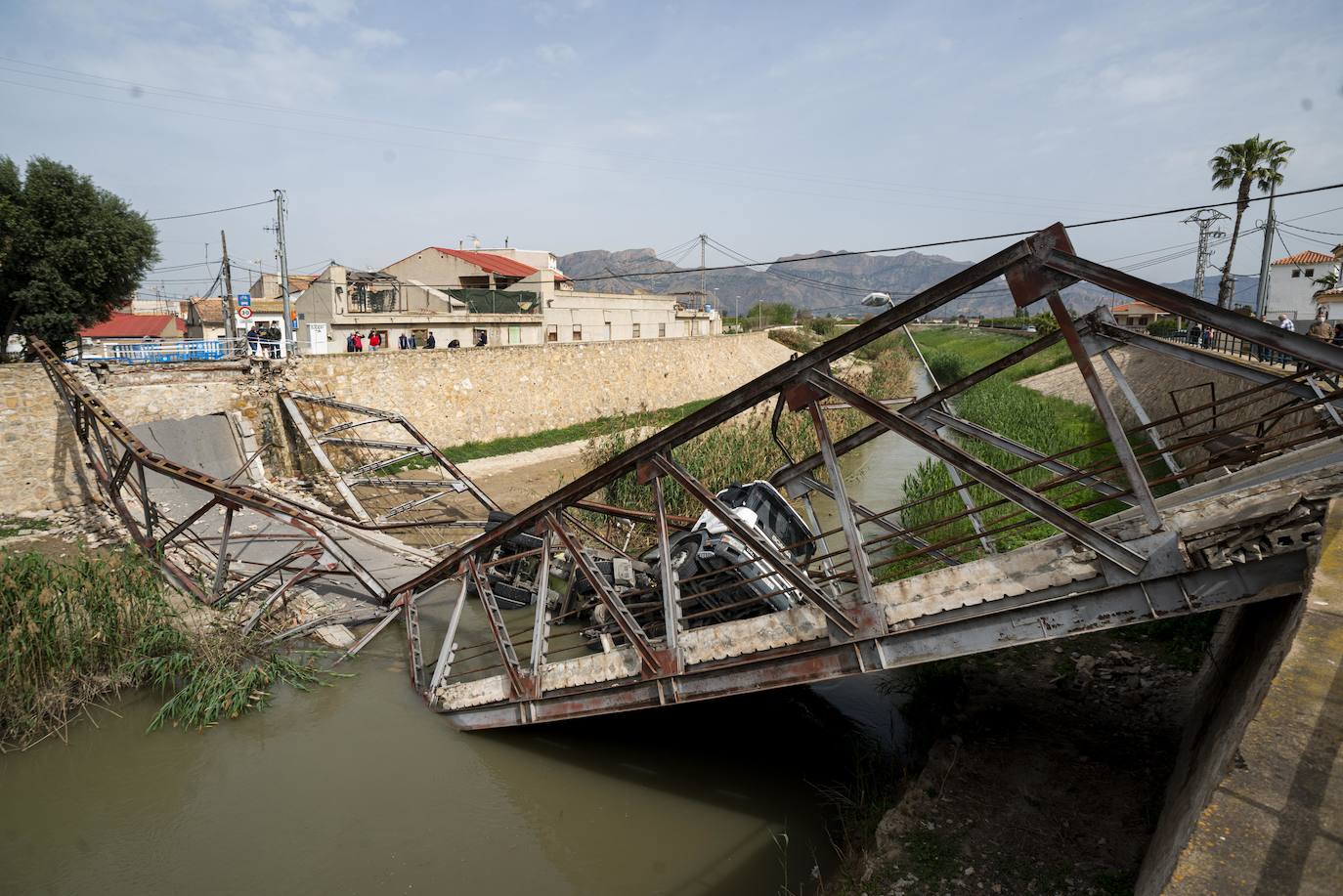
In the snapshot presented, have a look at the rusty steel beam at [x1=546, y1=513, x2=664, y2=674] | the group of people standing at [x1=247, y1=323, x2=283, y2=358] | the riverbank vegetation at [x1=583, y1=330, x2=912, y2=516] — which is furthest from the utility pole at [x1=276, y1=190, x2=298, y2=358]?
the rusty steel beam at [x1=546, y1=513, x2=664, y2=674]

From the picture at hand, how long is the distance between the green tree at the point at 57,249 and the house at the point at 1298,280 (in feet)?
192

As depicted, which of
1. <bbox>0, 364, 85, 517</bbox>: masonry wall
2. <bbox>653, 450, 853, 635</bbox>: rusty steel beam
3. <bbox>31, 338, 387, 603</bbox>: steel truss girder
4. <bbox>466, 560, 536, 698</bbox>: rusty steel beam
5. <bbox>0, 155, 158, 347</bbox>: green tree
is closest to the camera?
<bbox>653, 450, 853, 635</bbox>: rusty steel beam

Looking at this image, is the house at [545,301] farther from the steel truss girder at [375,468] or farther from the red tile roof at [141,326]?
the red tile roof at [141,326]

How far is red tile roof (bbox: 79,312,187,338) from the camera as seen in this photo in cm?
5144

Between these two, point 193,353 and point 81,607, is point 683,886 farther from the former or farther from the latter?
point 193,353

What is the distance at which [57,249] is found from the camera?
18828mm

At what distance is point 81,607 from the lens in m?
8.88

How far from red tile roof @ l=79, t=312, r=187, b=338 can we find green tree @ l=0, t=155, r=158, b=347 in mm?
35372

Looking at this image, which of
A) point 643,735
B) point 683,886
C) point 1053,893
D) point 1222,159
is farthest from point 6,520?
point 1222,159

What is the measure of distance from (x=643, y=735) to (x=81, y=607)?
22.2 feet

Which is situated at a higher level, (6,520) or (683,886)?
(6,520)

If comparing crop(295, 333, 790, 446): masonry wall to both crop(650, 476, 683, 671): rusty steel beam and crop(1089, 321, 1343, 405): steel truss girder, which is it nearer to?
crop(650, 476, 683, 671): rusty steel beam

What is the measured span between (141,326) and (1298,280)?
77693mm

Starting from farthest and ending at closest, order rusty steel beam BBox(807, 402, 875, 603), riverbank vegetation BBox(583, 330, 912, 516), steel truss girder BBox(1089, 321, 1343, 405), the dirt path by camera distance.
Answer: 1. the dirt path
2. riverbank vegetation BBox(583, 330, 912, 516)
3. steel truss girder BBox(1089, 321, 1343, 405)
4. rusty steel beam BBox(807, 402, 875, 603)
